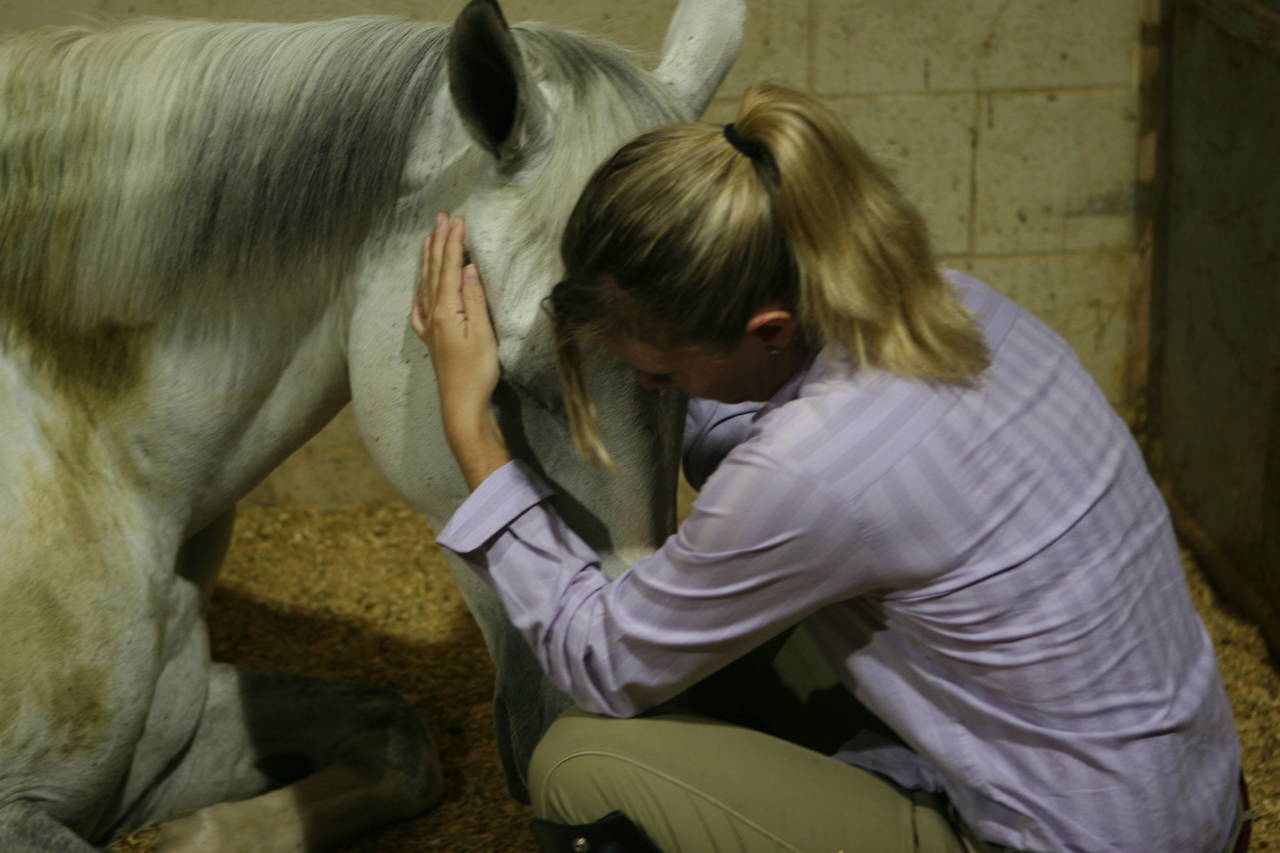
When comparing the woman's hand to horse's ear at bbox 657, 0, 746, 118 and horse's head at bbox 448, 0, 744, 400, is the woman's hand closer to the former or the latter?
horse's head at bbox 448, 0, 744, 400

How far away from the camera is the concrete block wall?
3086 millimetres

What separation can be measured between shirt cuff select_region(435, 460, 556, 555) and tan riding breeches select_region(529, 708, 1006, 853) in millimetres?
268

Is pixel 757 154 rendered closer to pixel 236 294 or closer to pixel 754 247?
pixel 754 247

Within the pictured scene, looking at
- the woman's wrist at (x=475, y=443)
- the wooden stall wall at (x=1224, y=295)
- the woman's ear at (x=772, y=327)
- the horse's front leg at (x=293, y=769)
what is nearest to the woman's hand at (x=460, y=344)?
the woman's wrist at (x=475, y=443)

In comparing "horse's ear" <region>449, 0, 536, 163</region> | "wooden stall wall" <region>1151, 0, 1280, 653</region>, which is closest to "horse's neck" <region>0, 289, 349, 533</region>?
"horse's ear" <region>449, 0, 536, 163</region>

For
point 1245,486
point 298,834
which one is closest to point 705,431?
point 298,834

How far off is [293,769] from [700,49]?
4.54ft

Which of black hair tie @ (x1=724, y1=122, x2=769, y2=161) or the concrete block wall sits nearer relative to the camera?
black hair tie @ (x1=724, y1=122, x2=769, y2=161)

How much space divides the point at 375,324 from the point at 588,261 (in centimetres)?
34

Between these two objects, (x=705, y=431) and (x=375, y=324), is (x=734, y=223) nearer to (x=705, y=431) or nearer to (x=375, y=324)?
(x=375, y=324)

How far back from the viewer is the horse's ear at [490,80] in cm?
127

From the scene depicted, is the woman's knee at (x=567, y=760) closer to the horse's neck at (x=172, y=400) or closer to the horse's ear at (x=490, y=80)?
the horse's neck at (x=172, y=400)

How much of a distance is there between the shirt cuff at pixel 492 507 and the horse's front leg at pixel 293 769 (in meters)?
0.81

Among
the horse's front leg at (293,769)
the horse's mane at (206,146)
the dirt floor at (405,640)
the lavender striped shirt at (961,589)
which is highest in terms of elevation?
the horse's mane at (206,146)
